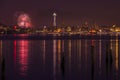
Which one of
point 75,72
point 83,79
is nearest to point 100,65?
point 75,72

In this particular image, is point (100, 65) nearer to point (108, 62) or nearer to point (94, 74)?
point (108, 62)

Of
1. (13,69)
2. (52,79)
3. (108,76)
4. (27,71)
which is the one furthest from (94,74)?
(13,69)

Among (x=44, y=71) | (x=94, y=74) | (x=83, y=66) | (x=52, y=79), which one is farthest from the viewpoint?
(x=83, y=66)

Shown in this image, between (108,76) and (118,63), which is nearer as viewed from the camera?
(108,76)

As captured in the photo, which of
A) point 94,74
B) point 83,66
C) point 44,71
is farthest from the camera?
point 83,66

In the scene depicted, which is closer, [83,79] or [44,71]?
[83,79]

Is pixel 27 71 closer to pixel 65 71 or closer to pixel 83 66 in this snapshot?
pixel 65 71

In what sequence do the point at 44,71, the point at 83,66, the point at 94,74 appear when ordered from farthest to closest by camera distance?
the point at 83,66
the point at 44,71
the point at 94,74

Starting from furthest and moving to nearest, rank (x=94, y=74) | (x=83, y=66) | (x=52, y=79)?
1. (x=83, y=66)
2. (x=94, y=74)
3. (x=52, y=79)

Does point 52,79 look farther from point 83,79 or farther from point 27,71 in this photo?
point 27,71
